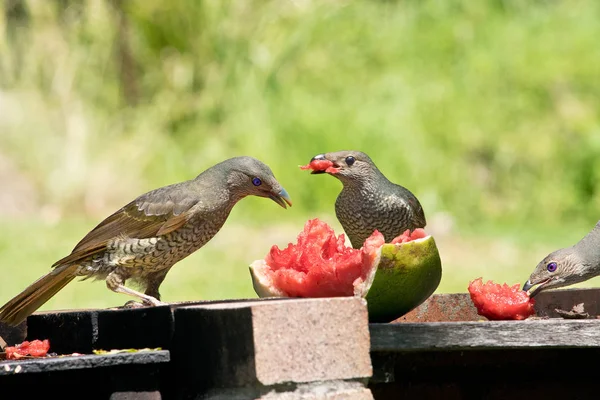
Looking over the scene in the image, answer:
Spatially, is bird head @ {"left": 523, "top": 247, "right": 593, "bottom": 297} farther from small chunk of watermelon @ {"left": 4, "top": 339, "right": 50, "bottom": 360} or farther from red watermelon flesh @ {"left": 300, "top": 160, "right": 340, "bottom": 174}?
small chunk of watermelon @ {"left": 4, "top": 339, "right": 50, "bottom": 360}

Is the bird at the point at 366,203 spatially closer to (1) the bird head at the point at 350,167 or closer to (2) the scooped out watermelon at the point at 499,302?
(1) the bird head at the point at 350,167

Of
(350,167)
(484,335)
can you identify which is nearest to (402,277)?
(484,335)

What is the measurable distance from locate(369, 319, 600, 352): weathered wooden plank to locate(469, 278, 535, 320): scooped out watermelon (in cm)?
62

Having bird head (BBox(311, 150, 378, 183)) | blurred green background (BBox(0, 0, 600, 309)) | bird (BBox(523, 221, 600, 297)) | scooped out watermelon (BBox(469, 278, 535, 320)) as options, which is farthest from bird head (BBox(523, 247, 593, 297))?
blurred green background (BBox(0, 0, 600, 309))

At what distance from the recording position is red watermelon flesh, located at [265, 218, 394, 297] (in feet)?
12.7

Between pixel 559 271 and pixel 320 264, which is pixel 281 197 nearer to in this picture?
pixel 320 264

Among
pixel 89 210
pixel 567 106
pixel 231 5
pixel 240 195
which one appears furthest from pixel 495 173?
pixel 240 195

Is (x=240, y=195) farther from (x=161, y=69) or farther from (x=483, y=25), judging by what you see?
(x=483, y=25)

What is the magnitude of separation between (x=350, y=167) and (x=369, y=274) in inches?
86.7

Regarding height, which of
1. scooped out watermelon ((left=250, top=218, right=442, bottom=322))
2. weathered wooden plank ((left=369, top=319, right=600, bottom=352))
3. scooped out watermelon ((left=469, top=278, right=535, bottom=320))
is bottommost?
weathered wooden plank ((left=369, top=319, right=600, bottom=352))

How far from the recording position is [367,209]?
19.1ft

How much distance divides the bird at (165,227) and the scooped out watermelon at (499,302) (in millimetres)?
956

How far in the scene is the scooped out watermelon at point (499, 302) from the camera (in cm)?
434

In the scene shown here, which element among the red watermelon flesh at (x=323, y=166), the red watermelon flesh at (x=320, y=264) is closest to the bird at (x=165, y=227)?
the red watermelon flesh at (x=320, y=264)
